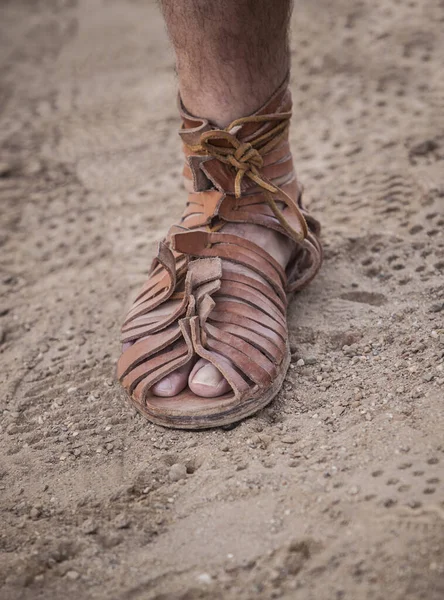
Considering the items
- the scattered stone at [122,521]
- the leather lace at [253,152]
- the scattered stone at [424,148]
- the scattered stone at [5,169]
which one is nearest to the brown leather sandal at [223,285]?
the leather lace at [253,152]

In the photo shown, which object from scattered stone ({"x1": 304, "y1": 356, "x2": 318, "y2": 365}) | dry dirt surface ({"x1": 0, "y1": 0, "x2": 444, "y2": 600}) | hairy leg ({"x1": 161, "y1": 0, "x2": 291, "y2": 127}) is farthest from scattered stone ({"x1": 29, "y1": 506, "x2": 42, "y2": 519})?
hairy leg ({"x1": 161, "y1": 0, "x2": 291, "y2": 127})

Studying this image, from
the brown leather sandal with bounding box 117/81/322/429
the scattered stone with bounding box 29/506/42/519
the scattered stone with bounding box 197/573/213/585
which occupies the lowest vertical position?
the scattered stone with bounding box 29/506/42/519

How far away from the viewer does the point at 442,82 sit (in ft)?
8.18

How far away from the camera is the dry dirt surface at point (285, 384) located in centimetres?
107

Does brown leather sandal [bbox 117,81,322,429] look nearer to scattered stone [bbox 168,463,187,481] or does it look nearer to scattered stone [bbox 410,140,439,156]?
scattered stone [bbox 168,463,187,481]

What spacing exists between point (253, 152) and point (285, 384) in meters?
0.49

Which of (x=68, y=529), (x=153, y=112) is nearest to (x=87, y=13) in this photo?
(x=153, y=112)

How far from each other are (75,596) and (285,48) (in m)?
1.16

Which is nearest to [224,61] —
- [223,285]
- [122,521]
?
[223,285]

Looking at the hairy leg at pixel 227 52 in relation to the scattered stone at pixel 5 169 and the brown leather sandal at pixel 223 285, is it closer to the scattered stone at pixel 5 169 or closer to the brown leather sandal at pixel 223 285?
the brown leather sandal at pixel 223 285

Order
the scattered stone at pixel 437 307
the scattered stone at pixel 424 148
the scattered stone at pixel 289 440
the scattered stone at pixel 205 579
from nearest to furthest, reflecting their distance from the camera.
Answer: the scattered stone at pixel 205 579
the scattered stone at pixel 289 440
the scattered stone at pixel 437 307
the scattered stone at pixel 424 148

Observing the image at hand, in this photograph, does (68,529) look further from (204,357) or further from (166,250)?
(166,250)

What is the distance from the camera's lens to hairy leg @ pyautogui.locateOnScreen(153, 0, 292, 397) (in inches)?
53.4

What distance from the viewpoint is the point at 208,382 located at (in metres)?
1.33
